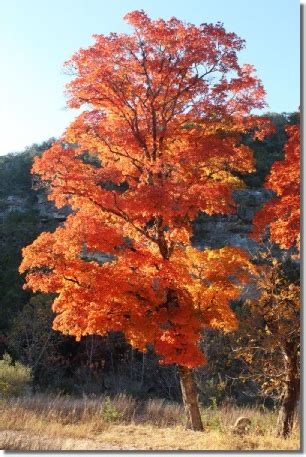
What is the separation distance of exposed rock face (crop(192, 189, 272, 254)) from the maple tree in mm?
15703

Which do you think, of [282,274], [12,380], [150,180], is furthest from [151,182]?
[12,380]

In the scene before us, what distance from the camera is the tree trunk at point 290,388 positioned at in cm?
912

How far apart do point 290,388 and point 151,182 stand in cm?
419

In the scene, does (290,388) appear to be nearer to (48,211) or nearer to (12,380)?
(12,380)

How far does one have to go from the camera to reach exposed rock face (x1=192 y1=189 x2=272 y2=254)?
25078 millimetres

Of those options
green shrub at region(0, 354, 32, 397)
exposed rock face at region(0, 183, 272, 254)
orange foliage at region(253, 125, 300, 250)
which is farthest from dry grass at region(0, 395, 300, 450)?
exposed rock face at region(0, 183, 272, 254)

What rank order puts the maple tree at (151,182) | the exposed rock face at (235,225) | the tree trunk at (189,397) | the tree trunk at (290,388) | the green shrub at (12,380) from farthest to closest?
1. the exposed rock face at (235,225)
2. the green shrub at (12,380)
3. the tree trunk at (189,397)
4. the tree trunk at (290,388)
5. the maple tree at (151,182)

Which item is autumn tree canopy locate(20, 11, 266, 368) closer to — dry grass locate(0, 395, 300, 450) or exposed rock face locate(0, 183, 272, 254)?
dry grass locate(0, 395, 300, 450)

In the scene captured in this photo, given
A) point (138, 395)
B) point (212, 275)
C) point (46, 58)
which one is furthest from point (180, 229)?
point (138, 395)

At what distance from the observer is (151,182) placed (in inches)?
360

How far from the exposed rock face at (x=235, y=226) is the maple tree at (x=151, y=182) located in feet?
51.5

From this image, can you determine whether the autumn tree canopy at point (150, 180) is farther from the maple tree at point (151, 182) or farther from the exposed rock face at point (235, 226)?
the exposed rock face at point (235, 226)

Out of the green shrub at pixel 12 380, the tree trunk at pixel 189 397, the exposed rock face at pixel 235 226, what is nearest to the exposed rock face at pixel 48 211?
the exposed rock face at pixel 235 226

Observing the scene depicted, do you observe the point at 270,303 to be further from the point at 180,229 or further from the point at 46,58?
the point at 46,58
